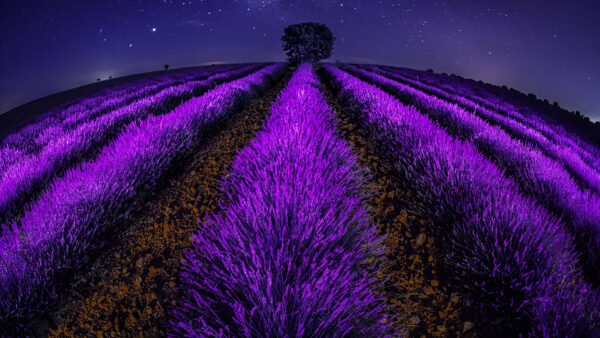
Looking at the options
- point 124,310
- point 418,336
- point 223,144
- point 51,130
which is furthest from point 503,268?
point 51,130

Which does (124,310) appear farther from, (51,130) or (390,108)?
(51,130)

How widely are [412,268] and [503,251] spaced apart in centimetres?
48

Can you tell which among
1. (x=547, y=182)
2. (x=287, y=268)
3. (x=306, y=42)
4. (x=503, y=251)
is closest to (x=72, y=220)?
(x=287, y=268)

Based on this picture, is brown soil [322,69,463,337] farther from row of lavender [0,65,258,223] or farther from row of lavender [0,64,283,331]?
row of lavender [0,65,258,223]

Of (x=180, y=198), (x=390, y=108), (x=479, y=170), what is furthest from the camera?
(x=390, y=108)

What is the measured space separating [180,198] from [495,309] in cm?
242

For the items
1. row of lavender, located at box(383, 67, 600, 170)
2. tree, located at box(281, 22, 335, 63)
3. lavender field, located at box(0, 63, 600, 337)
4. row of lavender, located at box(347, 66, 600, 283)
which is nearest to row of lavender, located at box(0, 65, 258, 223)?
lavender field, located at box(0, 63, 600, 337)

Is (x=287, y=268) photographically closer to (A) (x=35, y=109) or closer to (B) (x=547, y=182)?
(B) (x=547, y=182)

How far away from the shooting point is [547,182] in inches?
81.0

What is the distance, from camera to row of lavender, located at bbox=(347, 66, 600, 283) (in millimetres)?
1530

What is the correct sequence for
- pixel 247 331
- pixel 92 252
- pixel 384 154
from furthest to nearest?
pixel 384 154
pixel 92 252
pixel 247 331

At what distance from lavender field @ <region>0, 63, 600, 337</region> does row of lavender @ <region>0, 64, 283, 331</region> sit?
1 cm

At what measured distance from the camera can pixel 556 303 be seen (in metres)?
0.95

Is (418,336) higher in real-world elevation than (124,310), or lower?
lower
